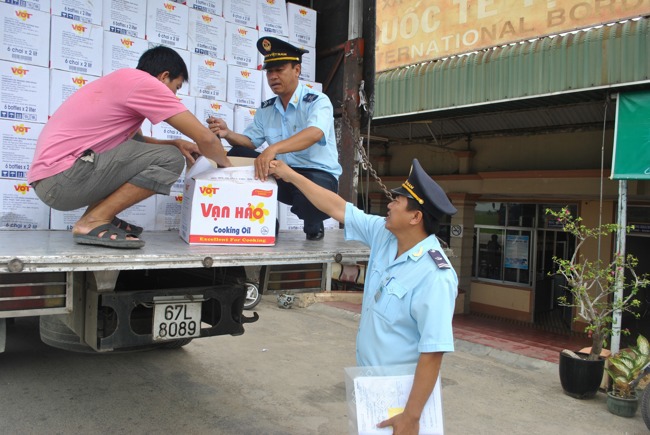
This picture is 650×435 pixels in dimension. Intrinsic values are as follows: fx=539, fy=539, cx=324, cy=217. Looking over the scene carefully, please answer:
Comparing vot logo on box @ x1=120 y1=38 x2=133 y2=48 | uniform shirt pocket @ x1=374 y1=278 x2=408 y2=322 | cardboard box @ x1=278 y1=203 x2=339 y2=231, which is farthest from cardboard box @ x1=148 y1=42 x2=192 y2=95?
uniform shirt pocket @ x1=374 y1=278 x2=408 y2=322

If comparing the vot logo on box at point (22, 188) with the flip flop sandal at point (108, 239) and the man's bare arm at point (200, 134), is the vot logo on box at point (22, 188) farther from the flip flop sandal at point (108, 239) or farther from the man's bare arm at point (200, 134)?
the man's bare arm at point (200, 134)

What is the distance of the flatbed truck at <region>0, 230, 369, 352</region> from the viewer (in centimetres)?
213

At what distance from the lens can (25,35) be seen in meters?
3.09

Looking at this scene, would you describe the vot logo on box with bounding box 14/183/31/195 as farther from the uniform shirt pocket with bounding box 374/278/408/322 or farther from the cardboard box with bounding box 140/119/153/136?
the uniform shirt pocket with bounding box 374/278/408/322

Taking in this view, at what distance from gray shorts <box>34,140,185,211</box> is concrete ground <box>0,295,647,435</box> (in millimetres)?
1772

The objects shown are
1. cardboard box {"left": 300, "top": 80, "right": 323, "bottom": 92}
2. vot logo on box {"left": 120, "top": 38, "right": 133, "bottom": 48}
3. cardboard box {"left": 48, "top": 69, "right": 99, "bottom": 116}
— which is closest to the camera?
cardboard box {"left": 48, "top": 69, "right": 99, "bottom": 116}

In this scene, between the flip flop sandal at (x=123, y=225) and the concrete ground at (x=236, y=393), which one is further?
the concrete ground at (x=236, y=393)

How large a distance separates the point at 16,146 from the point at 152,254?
136 cm

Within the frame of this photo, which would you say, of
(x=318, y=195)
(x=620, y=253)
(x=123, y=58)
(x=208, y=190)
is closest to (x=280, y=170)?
(x=318, y=195)

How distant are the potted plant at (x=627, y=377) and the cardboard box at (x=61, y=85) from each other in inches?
205

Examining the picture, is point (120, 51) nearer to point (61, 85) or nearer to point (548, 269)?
point (61, 85)

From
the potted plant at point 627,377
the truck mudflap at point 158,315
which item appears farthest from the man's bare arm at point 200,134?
the potted plant at point 627,377

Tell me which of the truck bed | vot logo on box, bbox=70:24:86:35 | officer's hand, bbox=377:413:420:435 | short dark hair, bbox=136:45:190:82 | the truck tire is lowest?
the truck tire

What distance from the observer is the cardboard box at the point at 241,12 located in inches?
152
